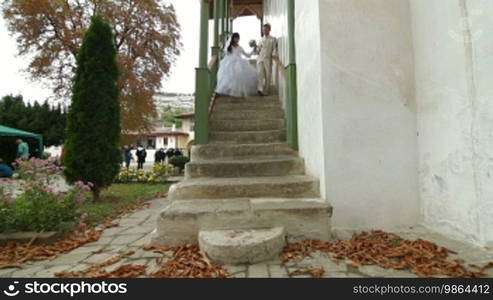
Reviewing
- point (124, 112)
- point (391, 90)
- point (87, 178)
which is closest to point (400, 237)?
point (391, 90)

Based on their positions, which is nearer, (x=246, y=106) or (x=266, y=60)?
(x=246, y=106)

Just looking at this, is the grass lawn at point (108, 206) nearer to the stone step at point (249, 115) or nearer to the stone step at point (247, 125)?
the stone step at point (247, 125)

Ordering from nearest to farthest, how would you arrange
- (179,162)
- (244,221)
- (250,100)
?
(244,221)
(250,100)
(179,162)

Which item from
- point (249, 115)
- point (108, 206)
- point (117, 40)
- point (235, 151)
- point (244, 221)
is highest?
point (117, 40)

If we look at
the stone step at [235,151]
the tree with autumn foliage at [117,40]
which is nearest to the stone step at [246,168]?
the stone step at [235,151]

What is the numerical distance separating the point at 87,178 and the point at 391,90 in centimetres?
519

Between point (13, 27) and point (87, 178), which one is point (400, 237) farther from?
point (13, 27)

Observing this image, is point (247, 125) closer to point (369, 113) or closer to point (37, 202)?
point (369, 113)

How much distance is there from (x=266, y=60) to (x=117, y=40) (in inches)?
400

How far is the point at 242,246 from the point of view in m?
1.90

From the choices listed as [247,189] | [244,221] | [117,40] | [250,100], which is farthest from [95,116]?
[117,40]

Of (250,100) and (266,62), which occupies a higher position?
(266,62)

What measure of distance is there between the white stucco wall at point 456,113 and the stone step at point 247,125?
2195 mm

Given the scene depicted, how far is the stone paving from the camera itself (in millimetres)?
1732
